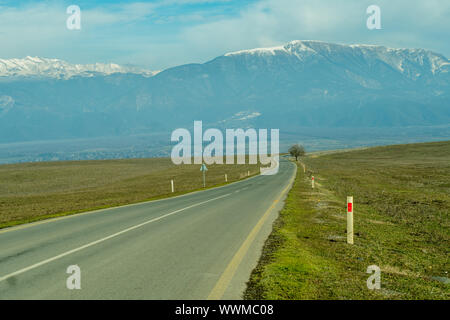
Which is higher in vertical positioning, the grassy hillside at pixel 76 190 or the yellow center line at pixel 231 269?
the yellow center line at pixel 231 269

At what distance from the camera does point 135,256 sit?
30.2 feet

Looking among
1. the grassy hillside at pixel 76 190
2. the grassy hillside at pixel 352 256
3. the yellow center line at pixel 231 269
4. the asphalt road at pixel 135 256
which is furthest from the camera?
the grassy hillside at pixel 76 190

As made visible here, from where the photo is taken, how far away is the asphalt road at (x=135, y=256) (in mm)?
6777

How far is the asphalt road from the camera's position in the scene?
6777 mm

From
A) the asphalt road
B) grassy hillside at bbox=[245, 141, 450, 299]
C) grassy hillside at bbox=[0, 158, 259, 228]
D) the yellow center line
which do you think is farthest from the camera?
grassy hillside at bbox=[0, 158, 259, 228]

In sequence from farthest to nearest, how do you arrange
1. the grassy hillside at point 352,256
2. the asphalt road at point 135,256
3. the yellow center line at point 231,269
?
the grassy hillside at point 352,256
the asphalt road at point 135,256
the yellow center line at point 231,269

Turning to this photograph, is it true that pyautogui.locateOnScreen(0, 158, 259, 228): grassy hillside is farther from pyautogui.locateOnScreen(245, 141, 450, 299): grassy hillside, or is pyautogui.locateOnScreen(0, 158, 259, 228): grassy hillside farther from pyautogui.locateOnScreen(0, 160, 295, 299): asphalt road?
pyautogui.locateOnScreen(245, 141, 450, 299): grassy hillside

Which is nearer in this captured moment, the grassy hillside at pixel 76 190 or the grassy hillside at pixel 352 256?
the grassy hillside at pixel 352 256

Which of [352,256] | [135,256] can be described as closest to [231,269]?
[135,256]

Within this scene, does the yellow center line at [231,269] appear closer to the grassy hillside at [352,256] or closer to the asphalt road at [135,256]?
the asphalt road at [135,256]

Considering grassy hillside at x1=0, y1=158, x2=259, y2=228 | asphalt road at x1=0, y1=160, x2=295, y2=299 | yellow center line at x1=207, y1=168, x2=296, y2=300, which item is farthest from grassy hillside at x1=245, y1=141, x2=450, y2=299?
grassy hillside at x1=0, y1=158, x2=259, y2=228

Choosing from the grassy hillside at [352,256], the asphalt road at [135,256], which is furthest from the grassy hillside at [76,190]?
the grassy hillside at [352,256]

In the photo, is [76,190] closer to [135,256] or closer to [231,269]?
[135,256]

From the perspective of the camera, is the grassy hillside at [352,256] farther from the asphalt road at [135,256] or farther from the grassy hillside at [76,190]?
the grassy hillside at [76,190]
